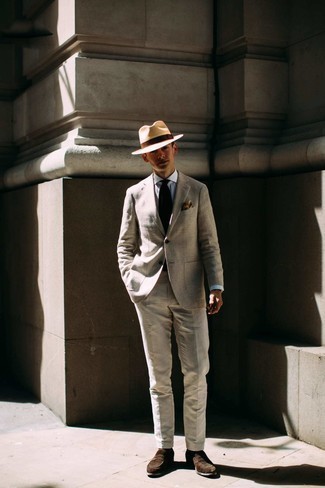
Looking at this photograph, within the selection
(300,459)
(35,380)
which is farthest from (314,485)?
(35,380)

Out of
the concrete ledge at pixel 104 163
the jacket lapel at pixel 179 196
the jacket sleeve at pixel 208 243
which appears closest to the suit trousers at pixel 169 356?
the jacket sleeve at pixel 208 243

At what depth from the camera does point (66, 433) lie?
6.64 metres

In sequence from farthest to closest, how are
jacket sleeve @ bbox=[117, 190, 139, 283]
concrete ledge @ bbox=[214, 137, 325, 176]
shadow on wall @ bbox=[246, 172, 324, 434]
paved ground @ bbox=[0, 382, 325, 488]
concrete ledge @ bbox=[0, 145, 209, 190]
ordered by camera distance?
concrete ledge @ bbox=[0, 145, 209, 190]
concrete ledge @ bbox=[214, 137, 325, 176]
shadow on wall @ bbox=[246, 172, 324, 434]
jacket sleeve @ bbox=[117, 190, 139, 283]
paved ground @ bbox=[0, 382, 325, 488]

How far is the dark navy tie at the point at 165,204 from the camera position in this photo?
5602 mm

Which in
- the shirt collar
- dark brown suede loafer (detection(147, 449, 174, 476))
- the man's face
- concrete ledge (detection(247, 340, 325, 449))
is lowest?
dark brown suede loafer (detection(147, 449, 174, 476))

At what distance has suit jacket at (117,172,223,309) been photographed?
5.53m

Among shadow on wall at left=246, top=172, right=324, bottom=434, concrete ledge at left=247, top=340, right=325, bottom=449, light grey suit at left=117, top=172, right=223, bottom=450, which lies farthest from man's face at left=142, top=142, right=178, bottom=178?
concrete ledge at left=247, top=340, right=325, bottom=449

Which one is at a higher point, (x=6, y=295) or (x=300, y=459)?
(x=6, y=295)

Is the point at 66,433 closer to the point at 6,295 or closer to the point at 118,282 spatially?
the point at 118,282

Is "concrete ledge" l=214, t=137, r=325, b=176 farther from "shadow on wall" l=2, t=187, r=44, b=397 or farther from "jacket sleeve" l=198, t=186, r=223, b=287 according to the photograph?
"shadow on wall" l=2, t=187, r=44, b=397

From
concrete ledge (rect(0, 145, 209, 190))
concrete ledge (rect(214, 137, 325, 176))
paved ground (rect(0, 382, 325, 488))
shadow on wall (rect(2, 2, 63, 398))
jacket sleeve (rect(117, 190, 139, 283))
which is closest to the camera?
paved ground (rect(0, 382, 325, 488))

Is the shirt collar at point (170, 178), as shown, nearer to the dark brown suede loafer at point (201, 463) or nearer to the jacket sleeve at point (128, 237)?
the jacket sleeve at point (128, 237)

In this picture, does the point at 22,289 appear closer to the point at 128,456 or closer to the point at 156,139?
the point at 128,456

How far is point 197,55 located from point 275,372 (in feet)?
10.1
